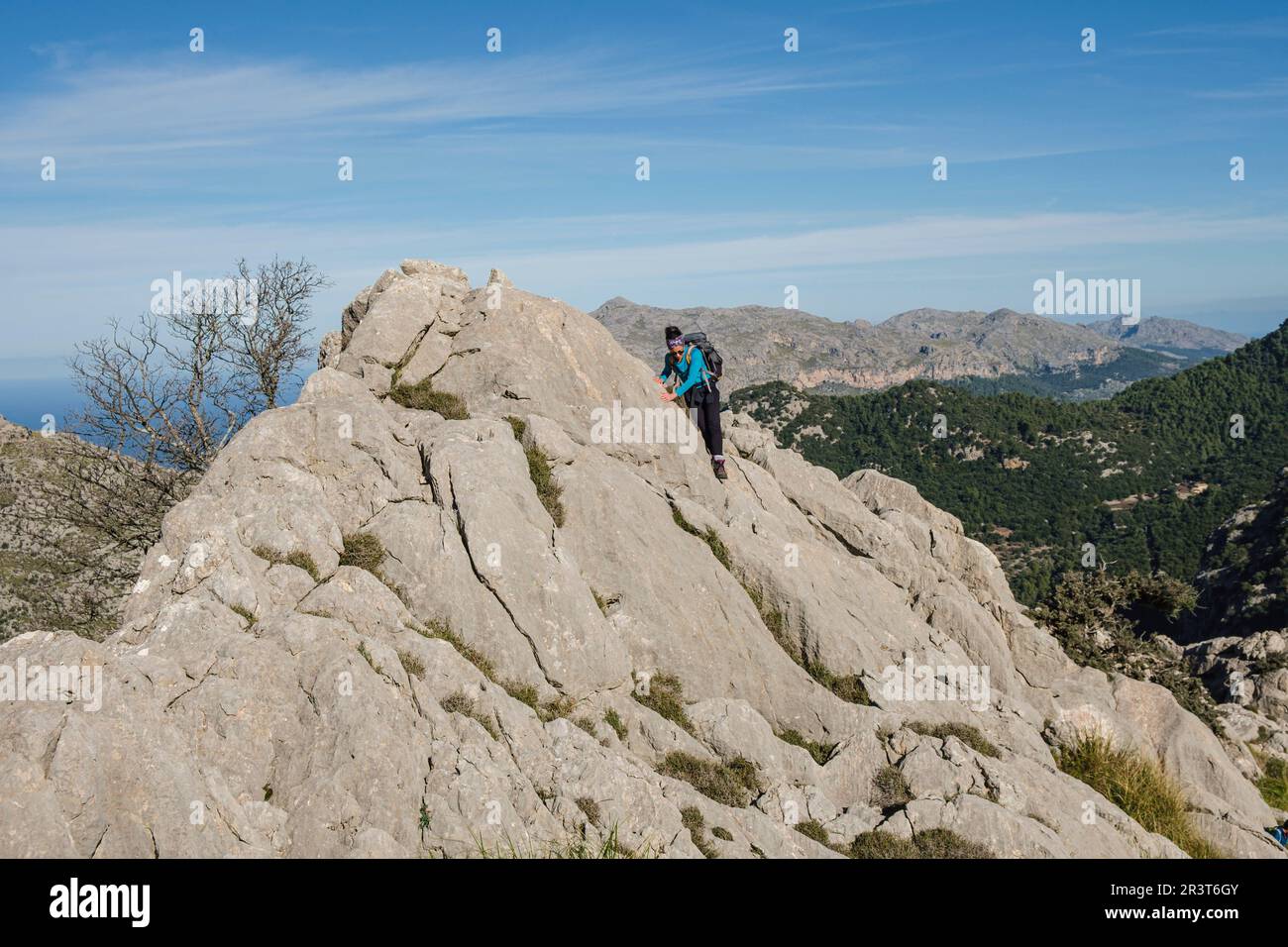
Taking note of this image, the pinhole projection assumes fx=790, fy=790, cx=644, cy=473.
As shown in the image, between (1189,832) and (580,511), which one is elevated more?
(580,511)

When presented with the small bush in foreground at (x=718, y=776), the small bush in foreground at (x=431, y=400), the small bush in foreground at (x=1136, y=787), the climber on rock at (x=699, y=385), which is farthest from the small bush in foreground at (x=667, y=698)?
the small bush in foreground at (x=1136, y=787)

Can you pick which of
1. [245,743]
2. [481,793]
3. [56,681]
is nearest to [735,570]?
[481,793]

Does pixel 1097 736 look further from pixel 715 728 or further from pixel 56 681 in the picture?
pixel 56 681

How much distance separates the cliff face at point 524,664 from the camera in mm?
11398

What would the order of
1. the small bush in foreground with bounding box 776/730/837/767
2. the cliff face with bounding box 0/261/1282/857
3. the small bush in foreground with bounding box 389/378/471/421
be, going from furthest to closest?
1. the small bush in foreground with bounding box 389/378/471/421
2. the small bush in foreground with bounding box 776/730/837/767
3. the cliff face with bounding box 0/261/1282/857

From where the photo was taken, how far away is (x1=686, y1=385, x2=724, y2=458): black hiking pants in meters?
24.8

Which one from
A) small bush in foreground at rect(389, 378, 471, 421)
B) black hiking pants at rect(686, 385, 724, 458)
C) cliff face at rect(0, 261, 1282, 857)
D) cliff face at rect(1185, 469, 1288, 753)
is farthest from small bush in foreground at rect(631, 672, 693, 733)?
cliff face at rect(1185, 469, 1288, 753)

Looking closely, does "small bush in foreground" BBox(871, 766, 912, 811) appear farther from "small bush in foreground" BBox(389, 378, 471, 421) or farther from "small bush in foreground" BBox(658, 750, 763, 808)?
"small bush in foreground" BBox(389, 378, 471, 421)

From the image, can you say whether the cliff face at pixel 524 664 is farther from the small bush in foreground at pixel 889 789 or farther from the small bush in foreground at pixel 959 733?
the small bush in foreground at pixel 959 733
